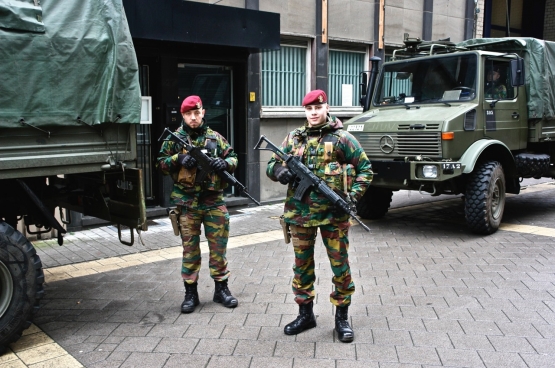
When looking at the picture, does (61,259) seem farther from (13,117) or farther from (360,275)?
(360,275)

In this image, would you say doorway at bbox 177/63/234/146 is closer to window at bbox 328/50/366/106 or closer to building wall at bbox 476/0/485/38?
window at bbox 328/50/366/106

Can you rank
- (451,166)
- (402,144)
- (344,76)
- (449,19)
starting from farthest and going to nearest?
1. (449,19)
2. (344,76)
3. (402,144)
4. (451,166)

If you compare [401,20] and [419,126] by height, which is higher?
[401,20]

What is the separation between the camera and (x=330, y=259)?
405 cm

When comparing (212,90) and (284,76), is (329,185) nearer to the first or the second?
(212,90)

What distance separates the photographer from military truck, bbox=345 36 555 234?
7.01 meters

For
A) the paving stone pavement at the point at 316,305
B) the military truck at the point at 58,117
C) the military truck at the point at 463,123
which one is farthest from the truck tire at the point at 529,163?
the military truck at the point at 58,117

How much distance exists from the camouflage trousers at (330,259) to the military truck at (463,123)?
3224mm

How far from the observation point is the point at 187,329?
4.22 m

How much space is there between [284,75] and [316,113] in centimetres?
649

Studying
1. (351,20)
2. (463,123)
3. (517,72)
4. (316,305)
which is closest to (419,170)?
(463,123)

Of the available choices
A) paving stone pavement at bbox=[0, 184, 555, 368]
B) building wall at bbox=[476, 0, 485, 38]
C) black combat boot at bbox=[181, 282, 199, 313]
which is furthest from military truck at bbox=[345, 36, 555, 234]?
building wall at bbox=[476, 0, 485, 38]

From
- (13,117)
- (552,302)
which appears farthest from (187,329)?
(552,302)

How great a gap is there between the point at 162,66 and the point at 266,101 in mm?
2243
